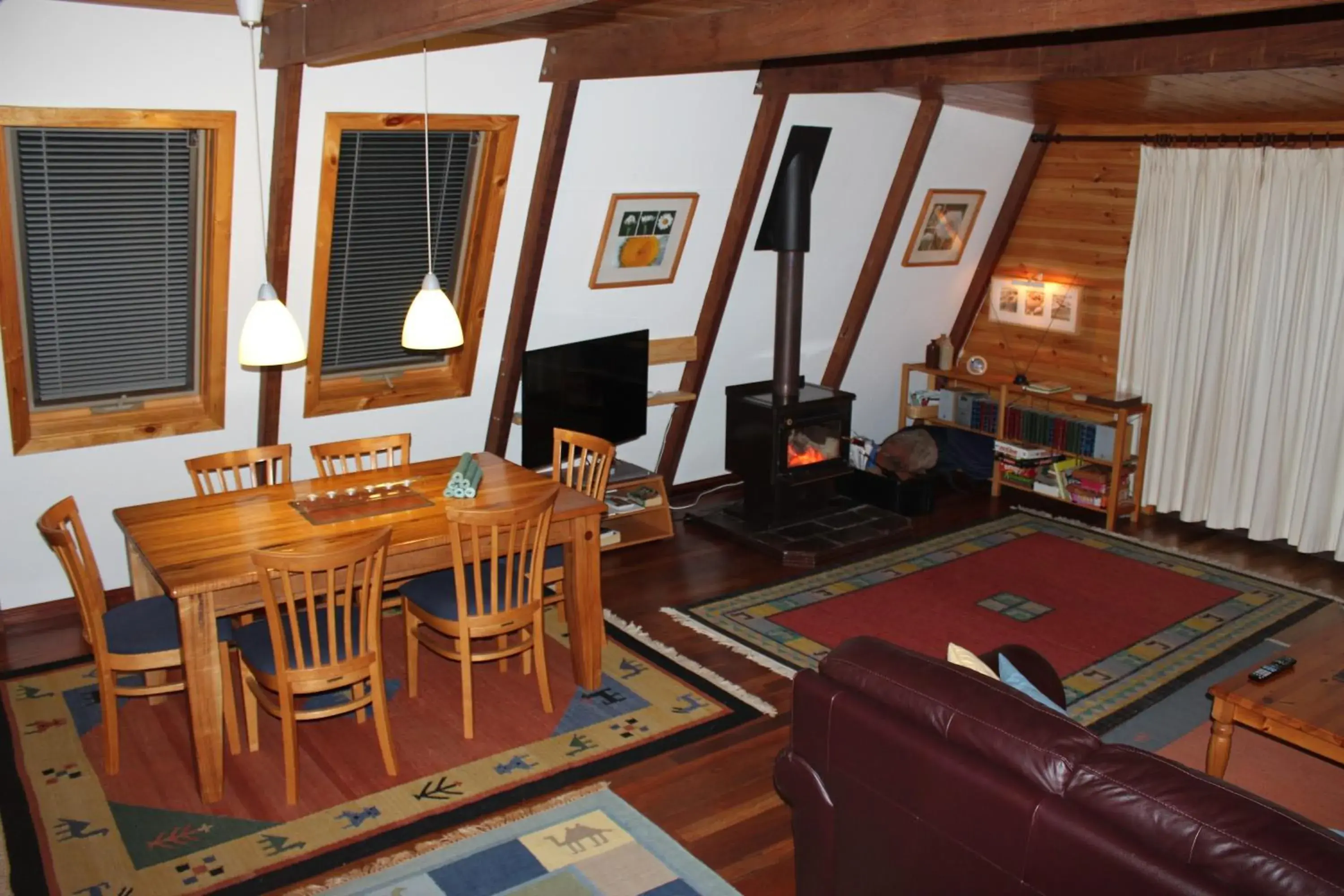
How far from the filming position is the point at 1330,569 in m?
6.31

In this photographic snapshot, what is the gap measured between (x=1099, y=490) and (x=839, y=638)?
2660 mm

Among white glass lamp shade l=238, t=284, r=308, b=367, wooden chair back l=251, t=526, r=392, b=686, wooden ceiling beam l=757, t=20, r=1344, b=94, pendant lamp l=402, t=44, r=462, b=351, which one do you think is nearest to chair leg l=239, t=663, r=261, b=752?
wooden chair back l=251, t=526, r=392, b=686

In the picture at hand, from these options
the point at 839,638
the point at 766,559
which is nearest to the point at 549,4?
the point at 839,638

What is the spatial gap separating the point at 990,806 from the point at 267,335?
273cm

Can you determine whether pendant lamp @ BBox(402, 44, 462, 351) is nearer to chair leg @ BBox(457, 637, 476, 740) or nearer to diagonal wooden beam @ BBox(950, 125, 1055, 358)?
chair leg @ BBox(457, 637, 476, 740)

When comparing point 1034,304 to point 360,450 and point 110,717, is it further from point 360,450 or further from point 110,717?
point 110,717

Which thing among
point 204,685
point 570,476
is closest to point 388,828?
point 204,685

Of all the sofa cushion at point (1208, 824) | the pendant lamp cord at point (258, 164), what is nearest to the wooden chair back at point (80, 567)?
the pendant lamp cord at point (258, 164)

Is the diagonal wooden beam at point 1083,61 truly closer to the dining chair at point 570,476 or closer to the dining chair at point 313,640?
the dining chair at point 570,476

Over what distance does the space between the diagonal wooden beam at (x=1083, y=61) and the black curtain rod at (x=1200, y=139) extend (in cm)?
199

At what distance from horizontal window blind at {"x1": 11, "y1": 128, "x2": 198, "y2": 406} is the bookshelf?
490 centimetres

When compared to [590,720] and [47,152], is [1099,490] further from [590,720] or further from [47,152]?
[47,152]

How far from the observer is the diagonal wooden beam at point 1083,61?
412cm

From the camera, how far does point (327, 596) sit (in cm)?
390
